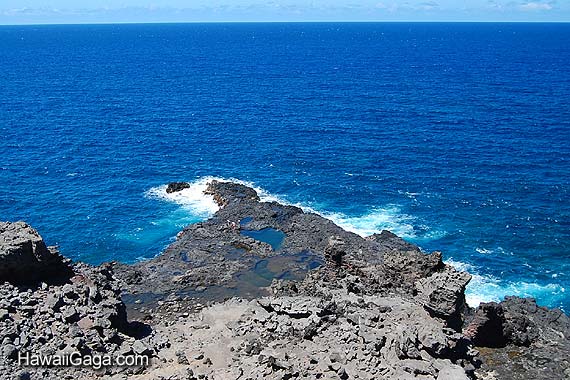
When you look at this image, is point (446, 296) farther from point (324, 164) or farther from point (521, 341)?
point (324, 164)

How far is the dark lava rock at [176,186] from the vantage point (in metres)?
90.0

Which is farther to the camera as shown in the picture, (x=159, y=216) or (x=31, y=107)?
(x=31, y=107)

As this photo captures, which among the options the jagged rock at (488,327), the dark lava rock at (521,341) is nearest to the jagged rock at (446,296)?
the jagged rock at (488,327)

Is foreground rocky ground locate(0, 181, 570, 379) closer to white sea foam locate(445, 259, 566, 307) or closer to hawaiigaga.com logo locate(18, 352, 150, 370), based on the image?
hawaiigaga.com logo locate(18, 352, 150, 370)

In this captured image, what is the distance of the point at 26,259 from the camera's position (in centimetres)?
4331

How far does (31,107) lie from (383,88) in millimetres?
99368

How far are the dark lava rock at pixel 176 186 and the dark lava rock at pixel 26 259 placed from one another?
43067mm

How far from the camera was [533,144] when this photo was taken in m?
109

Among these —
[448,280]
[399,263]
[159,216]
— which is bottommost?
[159,216]

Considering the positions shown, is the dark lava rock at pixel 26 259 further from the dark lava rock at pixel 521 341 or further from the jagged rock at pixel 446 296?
the dark lava rock at pixel 521 341

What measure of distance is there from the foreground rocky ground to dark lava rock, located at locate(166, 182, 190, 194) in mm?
25227

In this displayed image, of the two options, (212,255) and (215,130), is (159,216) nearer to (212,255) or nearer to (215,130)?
(212,255)

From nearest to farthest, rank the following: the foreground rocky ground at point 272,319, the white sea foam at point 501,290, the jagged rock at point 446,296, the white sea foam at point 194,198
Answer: the foreground rocky ground at point 272,319 < the jagged rock at point 446,296 < the white sea foam at point 501,290 < the white sea foam at point 194,198

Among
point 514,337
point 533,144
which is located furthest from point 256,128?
point 514,337
